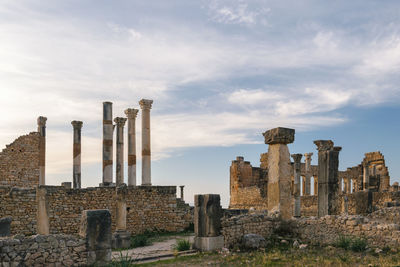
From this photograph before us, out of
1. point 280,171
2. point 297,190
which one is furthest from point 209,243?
point 297,190

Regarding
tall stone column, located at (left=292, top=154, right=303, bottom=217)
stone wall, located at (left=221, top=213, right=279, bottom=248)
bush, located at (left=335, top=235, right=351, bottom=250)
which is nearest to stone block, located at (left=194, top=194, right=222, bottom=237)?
stone wall, located at (left=221, top=213, right=279, bottom=248)

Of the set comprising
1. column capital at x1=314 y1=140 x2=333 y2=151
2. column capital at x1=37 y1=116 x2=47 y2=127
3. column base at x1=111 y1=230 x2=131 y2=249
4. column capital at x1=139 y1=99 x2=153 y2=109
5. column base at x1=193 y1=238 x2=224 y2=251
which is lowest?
column base at x1=111 y1=230 x2=131 y2=249

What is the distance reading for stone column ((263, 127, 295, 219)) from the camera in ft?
41.8

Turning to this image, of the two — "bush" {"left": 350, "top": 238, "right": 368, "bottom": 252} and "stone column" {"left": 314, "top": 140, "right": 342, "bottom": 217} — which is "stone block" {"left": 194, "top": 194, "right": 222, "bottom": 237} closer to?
"bush" {"left": 350, "top": 238, "right": 368, "bottom": 252}

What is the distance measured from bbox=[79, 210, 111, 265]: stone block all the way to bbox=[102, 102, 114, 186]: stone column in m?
11.1

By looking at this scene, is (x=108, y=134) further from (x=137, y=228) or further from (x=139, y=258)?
(x=139, y=258)

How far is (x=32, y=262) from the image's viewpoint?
8.25 m

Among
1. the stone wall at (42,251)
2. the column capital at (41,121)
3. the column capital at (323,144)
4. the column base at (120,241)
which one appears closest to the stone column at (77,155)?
the column capital at (41,121)

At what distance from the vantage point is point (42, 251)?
331 inches

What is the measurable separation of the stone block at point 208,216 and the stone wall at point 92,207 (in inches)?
254

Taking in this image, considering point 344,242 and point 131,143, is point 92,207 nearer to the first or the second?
Answer: point 131,143

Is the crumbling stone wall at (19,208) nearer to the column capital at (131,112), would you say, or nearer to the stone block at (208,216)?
the column capital at (131,112)

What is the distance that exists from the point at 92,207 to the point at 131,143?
518 cm

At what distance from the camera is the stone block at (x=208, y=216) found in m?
11.0
